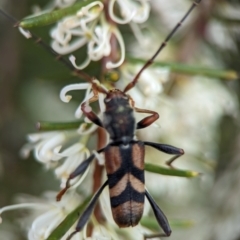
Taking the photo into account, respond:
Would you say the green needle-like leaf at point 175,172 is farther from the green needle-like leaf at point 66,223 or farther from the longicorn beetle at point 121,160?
the green needle-like leaf at point 66,223

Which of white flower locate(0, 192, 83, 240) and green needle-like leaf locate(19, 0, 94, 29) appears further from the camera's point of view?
white flower locate(0, 192, 83, 240)

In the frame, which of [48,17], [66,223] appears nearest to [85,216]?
[66,223]

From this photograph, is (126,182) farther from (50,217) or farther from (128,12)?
(128,12)

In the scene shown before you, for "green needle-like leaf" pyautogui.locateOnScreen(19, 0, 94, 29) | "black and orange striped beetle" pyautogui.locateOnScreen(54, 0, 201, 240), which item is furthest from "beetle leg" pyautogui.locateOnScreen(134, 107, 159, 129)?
"green needle-like leaf" pyautogui.locateOnScreen(19, 0, 94, 29)

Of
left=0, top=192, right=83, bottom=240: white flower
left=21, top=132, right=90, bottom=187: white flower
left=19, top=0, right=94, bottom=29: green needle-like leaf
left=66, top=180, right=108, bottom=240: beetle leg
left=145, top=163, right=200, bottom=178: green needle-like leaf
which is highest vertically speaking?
left=19, top=0, right=94, bottom=29: green needle-like leaf

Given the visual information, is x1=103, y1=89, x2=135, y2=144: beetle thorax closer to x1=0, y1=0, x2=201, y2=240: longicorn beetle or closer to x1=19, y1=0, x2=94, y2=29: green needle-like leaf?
x1=0, y1=0, x2=201, y2=240: longicorn beetle

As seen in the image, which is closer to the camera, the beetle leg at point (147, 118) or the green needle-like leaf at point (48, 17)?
the green needle-like leaf at point (48, 17)

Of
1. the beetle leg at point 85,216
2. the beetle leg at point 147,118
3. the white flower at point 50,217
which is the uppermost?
the beetle leg at point 147,118

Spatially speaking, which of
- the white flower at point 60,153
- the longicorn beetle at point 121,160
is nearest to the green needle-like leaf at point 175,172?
the longicorn beetle at point 121,160

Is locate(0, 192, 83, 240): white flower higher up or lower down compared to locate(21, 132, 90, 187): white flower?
lower down

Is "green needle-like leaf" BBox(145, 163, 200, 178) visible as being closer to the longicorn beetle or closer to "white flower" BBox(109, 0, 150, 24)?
the longicorn beetle
